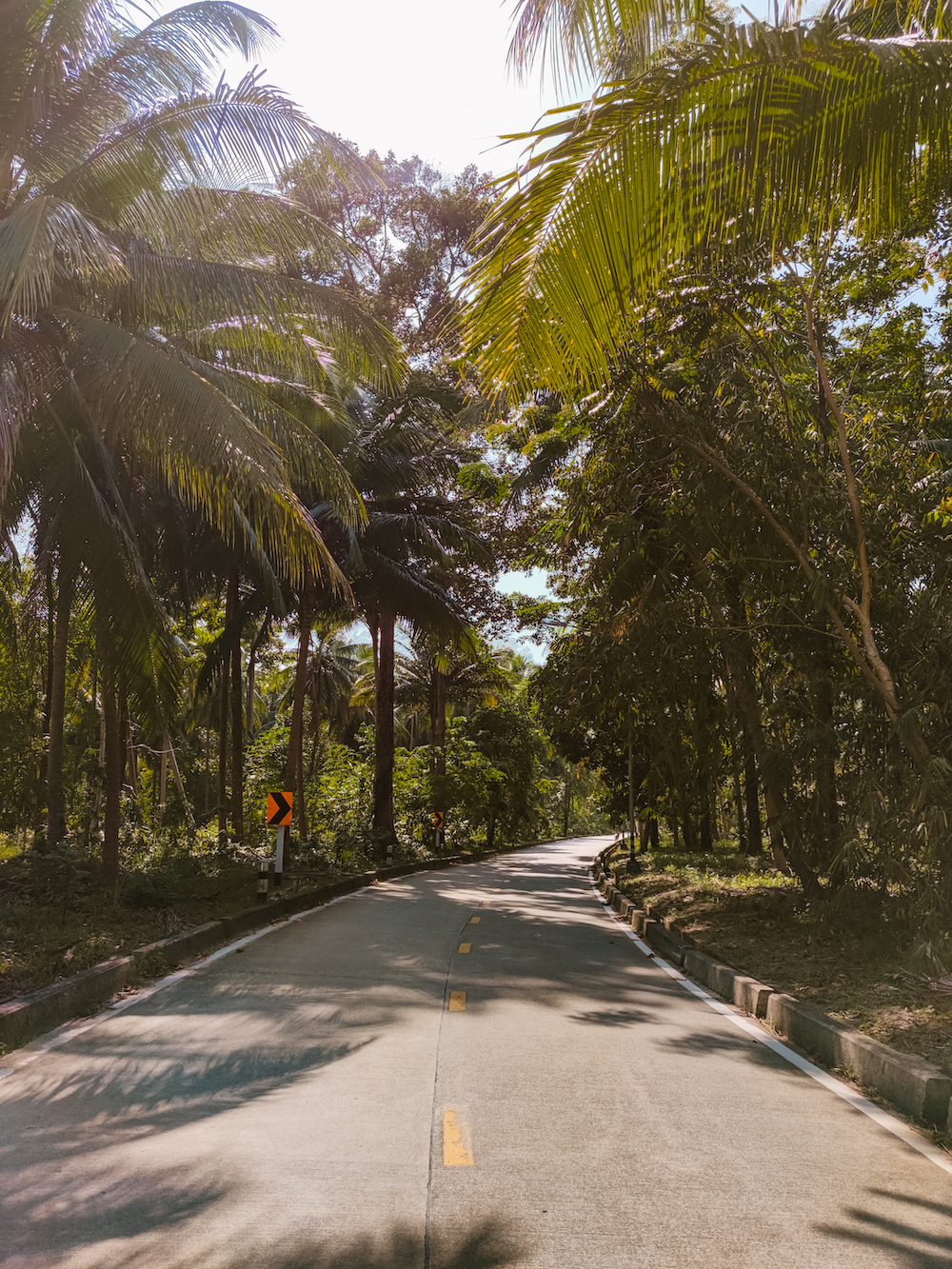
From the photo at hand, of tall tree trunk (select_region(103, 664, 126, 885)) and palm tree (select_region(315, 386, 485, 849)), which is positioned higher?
palm tree (select_region(315, 386, 485, 849))

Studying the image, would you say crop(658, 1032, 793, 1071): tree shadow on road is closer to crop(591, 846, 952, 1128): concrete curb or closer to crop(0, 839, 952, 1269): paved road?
crop(0, 839, 952, 1269): paved road

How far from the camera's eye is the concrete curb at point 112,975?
23.7ft

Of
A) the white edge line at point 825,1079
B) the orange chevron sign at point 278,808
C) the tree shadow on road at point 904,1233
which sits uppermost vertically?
the orange chevron sign at point 278,808

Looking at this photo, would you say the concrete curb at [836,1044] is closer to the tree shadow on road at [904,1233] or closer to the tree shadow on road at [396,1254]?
the tree shadow on road at [904,1233]

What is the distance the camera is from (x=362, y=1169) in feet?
15.3

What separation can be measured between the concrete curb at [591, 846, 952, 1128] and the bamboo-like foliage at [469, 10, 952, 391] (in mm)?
4531

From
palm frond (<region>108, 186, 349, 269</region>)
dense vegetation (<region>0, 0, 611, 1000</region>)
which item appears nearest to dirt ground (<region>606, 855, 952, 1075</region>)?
dense vegetation (<region>0, 0, 611, 1000</region>)

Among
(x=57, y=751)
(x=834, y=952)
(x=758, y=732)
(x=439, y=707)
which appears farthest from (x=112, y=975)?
(x=439, y=707)

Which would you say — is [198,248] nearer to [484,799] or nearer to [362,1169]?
[362,1169]

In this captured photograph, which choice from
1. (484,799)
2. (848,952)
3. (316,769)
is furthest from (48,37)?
(484,799)

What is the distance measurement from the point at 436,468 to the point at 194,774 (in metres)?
21.8

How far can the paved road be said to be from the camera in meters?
3.91

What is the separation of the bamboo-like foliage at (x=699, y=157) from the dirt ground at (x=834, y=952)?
16.0 ft

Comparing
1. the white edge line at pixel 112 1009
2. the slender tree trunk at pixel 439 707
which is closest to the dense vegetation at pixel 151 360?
the white edge line at pixel 112 1009
